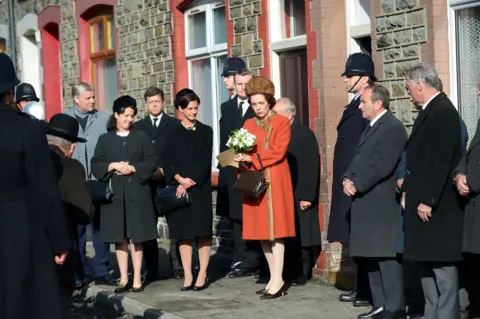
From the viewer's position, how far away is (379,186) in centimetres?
1020

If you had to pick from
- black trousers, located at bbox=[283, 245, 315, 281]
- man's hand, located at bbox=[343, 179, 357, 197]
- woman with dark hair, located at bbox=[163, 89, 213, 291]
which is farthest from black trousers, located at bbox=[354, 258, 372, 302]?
woman with dark hair, located at bbox=[163, 89, 213, 291]

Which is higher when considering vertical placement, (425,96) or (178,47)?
(178,47)

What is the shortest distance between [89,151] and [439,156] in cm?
569

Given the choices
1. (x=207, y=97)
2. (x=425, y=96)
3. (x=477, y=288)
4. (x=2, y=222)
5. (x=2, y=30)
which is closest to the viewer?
(x=2, y=222)

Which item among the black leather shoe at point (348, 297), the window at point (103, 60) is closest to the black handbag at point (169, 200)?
the black leather shoe at point (348, 297)

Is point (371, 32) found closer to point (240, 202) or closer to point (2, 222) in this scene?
point (240, 202)

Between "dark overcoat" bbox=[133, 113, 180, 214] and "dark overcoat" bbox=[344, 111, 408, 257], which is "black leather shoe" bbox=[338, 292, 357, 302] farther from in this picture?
"dark overcoat" bbox=[133, 113, 180, 214]

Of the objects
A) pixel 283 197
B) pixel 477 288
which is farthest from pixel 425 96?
pixel 283 197

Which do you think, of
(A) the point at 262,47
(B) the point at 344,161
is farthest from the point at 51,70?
A: (B) the point at 344,161

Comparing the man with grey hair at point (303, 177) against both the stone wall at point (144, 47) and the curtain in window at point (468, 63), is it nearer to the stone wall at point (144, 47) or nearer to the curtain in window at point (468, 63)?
the curtain in window at point (468, 63)

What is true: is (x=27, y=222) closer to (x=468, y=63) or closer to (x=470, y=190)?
(x=470, y=190)

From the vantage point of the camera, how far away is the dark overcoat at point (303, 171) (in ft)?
40.3

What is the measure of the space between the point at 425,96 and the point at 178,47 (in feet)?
27.4

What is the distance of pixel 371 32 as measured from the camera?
479 inches
